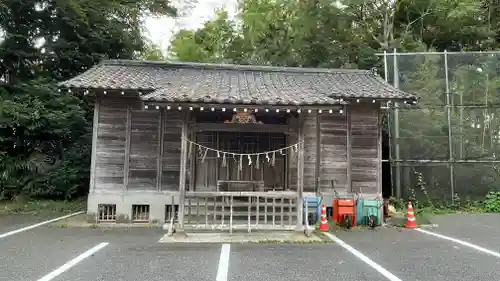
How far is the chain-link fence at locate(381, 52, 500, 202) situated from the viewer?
1086cm

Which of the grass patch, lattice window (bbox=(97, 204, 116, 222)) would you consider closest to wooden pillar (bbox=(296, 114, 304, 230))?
lattice window (bbox=(97, 204, 116, 222))

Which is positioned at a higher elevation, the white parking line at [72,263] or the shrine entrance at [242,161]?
the shrine entrance at [242,161]

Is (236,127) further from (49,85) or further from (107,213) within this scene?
(49,85)

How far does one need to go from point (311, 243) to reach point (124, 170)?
5.15m

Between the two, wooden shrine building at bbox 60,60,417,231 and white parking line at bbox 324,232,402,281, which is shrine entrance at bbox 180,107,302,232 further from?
white parking line at bbox 324,232,402,281

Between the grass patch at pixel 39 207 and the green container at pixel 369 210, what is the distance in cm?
854

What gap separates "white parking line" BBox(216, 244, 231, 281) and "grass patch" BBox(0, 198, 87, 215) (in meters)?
6.83

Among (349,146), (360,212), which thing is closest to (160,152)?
(349,146)

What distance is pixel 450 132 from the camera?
10906 mm

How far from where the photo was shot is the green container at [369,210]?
864 centimetres

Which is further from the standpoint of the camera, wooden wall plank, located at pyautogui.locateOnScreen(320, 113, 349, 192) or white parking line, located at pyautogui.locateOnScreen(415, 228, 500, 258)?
wooden wall plank, located at pyautogui.locateOnScreen(320, 113, 349, 192)

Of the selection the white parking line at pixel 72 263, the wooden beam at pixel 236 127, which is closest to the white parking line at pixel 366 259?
the wooden beam at pixel 236 127

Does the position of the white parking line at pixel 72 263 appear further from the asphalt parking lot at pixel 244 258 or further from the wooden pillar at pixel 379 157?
the wooden pillar at pixel 379 157

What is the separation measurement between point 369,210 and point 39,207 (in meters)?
9.85
